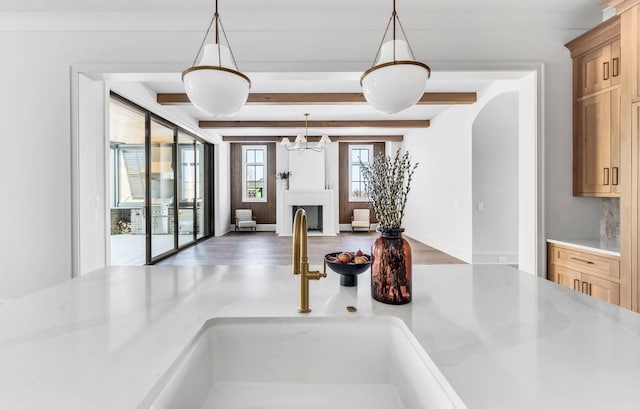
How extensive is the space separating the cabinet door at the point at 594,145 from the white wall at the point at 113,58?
7.2 inches

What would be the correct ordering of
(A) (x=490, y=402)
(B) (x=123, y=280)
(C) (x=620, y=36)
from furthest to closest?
1. (C) (x=620, y=36)
2. (B) (x=123, y=280)
3. (A) (x=490, y=402)

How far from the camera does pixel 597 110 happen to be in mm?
2484

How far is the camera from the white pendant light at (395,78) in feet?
3.40

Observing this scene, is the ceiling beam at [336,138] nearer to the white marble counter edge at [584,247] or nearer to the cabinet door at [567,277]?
the white marble counter edge at [584,247]

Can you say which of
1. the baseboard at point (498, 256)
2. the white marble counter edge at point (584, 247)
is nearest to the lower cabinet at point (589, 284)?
the white marble counter edge at point (584, 247)

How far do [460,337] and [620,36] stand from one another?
280 centimetres

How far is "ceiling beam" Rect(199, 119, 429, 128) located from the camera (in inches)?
245

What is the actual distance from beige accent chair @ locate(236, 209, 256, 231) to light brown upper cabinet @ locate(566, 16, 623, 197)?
7181 millimetres

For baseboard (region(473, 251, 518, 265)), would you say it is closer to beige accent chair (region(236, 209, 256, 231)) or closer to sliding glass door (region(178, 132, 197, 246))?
sliding glass door (region(178, 132, 197, 246))

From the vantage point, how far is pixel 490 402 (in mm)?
543

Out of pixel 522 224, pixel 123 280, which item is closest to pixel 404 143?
pixel 522 224

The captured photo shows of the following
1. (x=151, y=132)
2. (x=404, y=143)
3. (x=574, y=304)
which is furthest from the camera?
(x=404, y=143)

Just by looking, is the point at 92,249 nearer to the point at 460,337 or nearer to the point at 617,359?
the point at 460,337

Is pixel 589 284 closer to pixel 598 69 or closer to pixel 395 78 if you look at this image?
pixel 598 69
